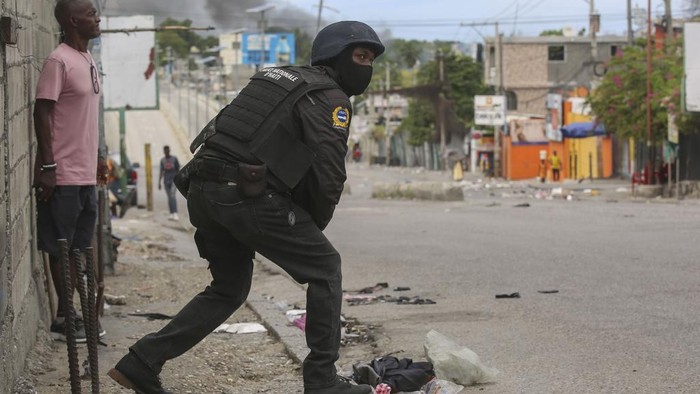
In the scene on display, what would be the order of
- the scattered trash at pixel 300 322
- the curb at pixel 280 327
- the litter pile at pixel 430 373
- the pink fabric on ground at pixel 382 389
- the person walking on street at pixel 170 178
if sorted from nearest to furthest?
the pink fabric on ground at pixel 382 389, the litter pile at pixel 430 373, the curb at pixel 280 327, the scattered trash at pixel 300 322, the person walking on street at pixel 170 178

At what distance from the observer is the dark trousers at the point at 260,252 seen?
16.1 feet

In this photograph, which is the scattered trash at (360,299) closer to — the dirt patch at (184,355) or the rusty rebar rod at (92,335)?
the dirt patch at (184,355)

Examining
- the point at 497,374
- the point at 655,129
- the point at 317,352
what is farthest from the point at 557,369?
the point at 655,129

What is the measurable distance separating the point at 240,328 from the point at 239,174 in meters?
3.35

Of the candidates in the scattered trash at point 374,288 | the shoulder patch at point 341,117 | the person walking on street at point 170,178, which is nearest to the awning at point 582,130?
the person walking on street at point 170,178

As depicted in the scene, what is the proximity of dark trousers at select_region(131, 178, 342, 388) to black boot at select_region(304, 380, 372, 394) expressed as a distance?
0.03m

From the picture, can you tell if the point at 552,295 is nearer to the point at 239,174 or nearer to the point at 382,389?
the point at 382,389

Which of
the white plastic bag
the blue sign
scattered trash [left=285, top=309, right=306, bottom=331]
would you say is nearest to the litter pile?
the white plastic bag

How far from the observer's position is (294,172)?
485cm

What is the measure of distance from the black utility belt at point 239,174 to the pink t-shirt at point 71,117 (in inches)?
69.3

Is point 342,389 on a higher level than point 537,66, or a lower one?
lower

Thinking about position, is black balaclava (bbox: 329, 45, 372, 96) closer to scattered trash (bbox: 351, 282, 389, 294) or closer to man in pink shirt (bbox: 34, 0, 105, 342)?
man in pink shirt (bbox: 34, 0, 105, 342)

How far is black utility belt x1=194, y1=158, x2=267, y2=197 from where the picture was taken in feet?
15.8

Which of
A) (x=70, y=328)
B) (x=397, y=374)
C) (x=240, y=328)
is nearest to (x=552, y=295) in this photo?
(x=240, y=328)
